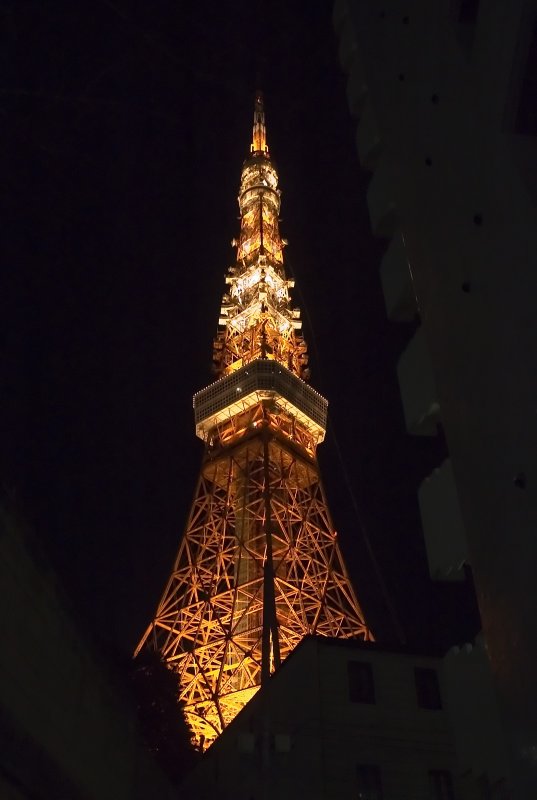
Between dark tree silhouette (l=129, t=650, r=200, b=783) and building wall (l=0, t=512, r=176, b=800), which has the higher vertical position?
dark tree silhouette (l=129, t=650, r=200, b=783)

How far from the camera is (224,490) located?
135ft

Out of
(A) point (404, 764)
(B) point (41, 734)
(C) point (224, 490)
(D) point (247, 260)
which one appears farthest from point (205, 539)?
(B) point (41, 734)

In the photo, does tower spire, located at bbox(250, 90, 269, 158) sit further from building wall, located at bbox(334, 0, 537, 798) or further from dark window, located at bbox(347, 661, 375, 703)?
building wall, located at bbox(334, 0, 537, 798)

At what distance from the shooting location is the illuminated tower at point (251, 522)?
32.0 metres

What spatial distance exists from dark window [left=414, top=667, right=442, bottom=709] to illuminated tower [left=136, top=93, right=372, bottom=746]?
41.1ft

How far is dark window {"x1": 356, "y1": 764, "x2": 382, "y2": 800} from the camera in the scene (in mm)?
15755

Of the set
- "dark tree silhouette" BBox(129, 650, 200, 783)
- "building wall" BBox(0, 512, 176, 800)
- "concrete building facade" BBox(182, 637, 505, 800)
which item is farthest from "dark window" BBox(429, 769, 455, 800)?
"dark tree silhouette" BBox(129, 650, 200, 783)

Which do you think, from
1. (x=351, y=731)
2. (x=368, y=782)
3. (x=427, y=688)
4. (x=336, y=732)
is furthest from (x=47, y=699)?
(x=427, y=688)

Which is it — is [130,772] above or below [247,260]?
below

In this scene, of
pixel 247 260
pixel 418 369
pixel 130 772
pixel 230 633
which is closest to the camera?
pixel 418 369

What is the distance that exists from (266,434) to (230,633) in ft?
33.5

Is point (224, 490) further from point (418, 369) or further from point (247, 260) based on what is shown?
point (418, 369)

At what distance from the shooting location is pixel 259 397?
129ft

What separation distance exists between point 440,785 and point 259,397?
24920 millimetres
